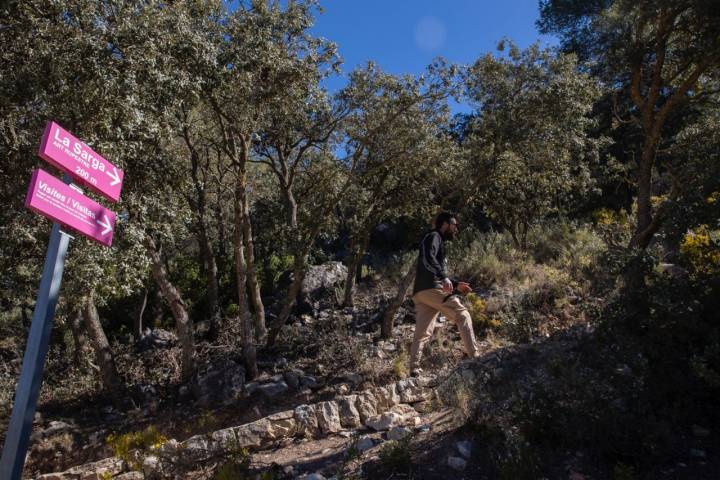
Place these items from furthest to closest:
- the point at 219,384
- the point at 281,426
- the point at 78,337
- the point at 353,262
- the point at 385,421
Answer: the point at 353,262
the point at 78,337
the point at 219,384
the point at 281,426
the point at 385,421

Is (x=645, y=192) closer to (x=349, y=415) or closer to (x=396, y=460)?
(x=349, y=415)

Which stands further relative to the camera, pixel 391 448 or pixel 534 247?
pixel 534 247

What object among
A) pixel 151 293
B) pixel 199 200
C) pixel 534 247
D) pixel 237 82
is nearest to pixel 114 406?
pixel 199 200

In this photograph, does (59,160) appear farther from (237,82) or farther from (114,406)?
(114,406)

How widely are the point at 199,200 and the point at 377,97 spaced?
355 centimetres

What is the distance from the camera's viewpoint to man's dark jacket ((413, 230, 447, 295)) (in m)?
6.44

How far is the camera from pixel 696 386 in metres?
4.33

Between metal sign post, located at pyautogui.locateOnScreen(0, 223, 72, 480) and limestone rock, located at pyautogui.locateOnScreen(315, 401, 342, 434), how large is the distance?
9.85ft

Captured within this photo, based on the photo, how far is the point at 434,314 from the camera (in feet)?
21.9

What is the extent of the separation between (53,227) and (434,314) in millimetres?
4301

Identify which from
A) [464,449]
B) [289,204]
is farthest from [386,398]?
[289,204]

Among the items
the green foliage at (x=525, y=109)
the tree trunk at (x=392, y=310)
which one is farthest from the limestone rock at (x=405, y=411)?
the green foliage at (x=525, y=109)

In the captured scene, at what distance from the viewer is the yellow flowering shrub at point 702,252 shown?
5062mm

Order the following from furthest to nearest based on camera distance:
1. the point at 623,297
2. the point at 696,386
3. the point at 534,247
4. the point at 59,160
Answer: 1. the point at 534,247
2. the point at 623,297
3. the point at 696,386
4. the point at 59,160
